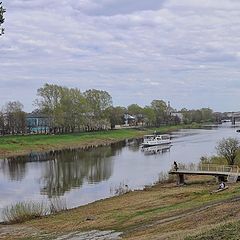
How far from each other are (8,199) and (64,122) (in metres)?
85.5

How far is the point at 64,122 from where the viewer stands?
413 feet

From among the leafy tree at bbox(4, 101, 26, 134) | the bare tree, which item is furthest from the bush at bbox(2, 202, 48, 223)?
the leafy tree at bbox(4, 101, 26, 134)

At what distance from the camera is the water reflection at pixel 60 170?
48.5 m

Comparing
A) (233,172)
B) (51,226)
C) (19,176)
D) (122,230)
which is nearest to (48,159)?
(19,176)

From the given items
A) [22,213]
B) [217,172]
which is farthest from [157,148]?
[22,213]

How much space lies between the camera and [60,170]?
2456 inches

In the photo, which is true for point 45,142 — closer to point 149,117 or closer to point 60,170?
point 60,170

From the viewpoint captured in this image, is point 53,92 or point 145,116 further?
point 145,116

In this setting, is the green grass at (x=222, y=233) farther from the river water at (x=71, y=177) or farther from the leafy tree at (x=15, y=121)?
the leafy tree at (x=15, y=121)

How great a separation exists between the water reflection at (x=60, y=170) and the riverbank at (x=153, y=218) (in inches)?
422

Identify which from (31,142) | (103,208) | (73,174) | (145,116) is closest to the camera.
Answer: (103,208)

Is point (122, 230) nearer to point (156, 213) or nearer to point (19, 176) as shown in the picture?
point (156, 213)

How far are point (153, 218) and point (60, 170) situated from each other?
3830cm

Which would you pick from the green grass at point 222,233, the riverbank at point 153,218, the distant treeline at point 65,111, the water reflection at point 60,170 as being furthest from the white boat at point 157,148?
the green grass at point 222,233
